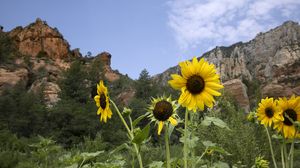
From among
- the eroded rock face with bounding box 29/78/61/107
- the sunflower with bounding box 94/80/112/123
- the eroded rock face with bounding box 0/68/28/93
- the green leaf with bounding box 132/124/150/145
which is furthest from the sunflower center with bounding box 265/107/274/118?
the eroded rock face with bounding box 0/68/28/93

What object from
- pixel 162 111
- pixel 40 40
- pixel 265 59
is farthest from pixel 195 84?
pixel 40 40

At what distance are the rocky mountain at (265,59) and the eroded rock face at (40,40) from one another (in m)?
19.2

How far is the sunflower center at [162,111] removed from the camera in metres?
1.91

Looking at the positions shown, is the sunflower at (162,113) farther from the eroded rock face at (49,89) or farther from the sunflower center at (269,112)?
the eroded rock face at (49,89)

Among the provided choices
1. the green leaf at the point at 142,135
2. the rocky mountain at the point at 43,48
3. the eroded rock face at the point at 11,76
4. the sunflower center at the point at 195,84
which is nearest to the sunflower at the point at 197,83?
the sunflower center at the point at 195,84

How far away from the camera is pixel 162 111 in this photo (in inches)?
74.9

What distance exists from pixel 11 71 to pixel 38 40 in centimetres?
2478

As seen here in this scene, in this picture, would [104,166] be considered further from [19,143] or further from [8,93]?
[8,93]

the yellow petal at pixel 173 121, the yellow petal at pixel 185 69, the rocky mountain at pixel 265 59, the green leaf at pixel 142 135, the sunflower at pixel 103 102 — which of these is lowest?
the green leaf at pixel 142 135

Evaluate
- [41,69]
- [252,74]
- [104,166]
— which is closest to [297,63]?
[252,74]

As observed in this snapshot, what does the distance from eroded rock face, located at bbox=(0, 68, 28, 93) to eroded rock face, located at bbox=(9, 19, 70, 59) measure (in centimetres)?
2100

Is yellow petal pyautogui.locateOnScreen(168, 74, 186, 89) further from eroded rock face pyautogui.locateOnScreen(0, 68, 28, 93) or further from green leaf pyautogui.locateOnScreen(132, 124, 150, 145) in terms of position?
eroded rock face pyautogui.locateOnScreen(0, 68, 28, 93)

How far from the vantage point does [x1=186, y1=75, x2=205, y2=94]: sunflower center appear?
1896mm

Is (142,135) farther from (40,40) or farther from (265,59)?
(40,40)
